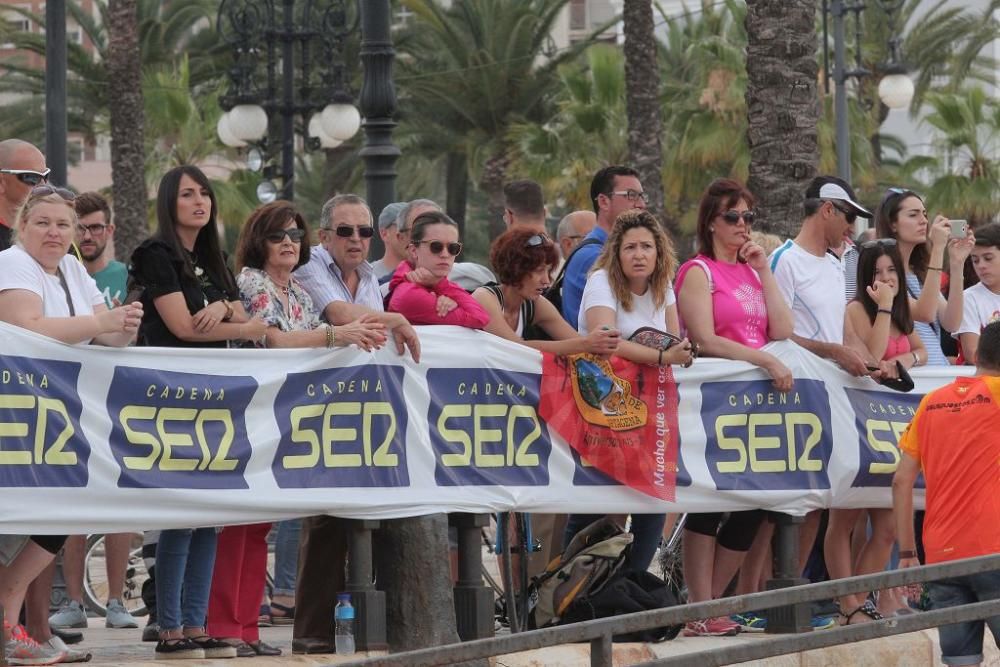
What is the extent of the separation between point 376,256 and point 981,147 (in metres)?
27.8

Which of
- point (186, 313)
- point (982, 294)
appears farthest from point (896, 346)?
point (186, 313)

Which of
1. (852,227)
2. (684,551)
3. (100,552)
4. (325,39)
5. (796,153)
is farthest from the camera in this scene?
(325,39)

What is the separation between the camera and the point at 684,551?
28.2ft

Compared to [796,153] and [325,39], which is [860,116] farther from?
[796,153]

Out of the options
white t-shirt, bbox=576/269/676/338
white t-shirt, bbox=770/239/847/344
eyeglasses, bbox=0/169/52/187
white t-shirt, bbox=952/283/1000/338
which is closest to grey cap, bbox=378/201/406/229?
white t-shirt, bbox=576/269/676/338

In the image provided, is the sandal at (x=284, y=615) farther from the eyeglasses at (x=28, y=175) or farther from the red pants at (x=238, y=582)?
the eyeglasses at (x=28, y=175)

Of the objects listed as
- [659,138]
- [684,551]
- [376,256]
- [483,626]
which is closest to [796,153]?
[376,256]

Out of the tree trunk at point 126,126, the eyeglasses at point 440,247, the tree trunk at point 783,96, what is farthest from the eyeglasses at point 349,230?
the tree trunk at point 126,126

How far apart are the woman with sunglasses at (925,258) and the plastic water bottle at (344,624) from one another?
12.0ft

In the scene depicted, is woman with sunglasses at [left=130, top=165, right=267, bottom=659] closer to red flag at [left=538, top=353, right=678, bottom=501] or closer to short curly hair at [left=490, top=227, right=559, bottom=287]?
short curly hair at [left=490, top=227, right=559, bottom=287]

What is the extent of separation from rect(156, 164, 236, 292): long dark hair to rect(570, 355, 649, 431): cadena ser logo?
1.65 meters

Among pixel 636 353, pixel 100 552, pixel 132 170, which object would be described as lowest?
pixel 100 552

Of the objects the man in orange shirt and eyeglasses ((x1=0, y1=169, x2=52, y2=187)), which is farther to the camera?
eyeglasses ((x1=0, y1=169, x2=52, y2=187))

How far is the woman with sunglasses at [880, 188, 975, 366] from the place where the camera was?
9445 mm
